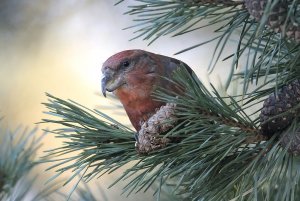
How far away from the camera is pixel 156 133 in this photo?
3.23 feet

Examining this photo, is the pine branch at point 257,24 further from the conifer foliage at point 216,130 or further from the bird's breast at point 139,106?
the bird's breast at point 139,106

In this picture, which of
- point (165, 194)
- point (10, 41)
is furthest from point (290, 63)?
point (10, 41)

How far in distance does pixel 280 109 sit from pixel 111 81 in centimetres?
39

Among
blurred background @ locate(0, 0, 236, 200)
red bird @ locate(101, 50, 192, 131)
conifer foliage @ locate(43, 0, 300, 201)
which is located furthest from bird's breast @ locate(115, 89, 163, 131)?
blurred background @ locate(0, 0, 236, 200)

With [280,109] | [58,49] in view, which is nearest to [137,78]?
[280,109]

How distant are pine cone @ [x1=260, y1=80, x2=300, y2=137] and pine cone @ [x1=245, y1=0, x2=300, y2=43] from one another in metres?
0.11

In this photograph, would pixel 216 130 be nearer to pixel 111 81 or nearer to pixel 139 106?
pixel 139 106

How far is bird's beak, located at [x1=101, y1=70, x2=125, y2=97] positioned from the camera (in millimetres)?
1212

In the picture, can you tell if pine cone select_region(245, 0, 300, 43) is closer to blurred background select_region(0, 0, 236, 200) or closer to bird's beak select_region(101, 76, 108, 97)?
bird's beak select_region(101, 76, 108, 97)

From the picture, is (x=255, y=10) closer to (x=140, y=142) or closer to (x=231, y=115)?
(x=231, y=115)

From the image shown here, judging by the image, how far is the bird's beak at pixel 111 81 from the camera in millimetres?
1212

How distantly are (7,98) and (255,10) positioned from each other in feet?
10.1

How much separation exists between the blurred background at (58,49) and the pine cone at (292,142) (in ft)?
7.73

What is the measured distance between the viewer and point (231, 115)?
0.92m
